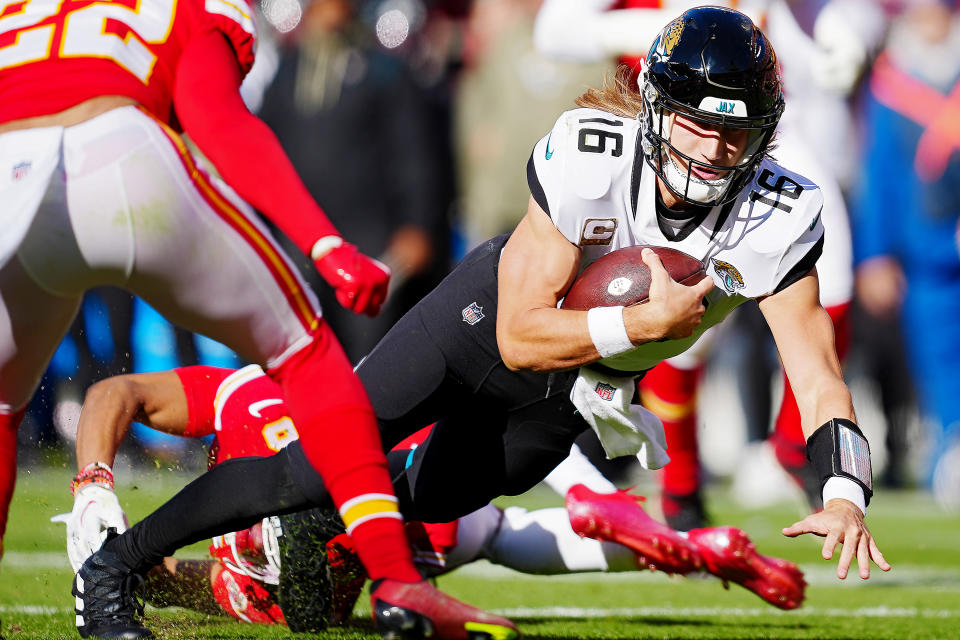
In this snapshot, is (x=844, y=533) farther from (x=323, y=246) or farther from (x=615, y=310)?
(x=323, y=246)

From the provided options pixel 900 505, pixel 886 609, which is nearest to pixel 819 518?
pixel 886 609

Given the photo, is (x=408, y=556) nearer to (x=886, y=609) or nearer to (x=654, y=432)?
(x=654, y=432)

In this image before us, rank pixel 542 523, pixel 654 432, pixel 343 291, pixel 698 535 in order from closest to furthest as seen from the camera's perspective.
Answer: pixel 343 291
pixel 654 432
pixel 698 535
pixel 542 523

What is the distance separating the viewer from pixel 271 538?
3.68m

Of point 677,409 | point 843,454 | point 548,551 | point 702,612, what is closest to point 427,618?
point 843,454

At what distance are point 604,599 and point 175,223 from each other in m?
2.57

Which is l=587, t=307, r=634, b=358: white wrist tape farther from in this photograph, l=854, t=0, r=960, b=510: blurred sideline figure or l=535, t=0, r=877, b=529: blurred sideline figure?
l=854, t=0, r=960, b=510: blurred sideline figure

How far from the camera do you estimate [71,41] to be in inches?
109

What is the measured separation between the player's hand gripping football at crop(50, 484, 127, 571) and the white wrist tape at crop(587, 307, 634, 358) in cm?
143

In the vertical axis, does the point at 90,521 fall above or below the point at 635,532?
above

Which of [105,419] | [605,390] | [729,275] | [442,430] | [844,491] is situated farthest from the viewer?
[105,419]

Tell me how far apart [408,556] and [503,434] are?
2.90 feet

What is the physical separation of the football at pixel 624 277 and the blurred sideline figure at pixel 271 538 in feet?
2.70

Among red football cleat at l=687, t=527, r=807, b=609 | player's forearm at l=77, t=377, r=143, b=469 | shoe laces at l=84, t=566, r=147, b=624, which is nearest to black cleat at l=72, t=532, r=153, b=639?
shoe laces at l=84, t=566, r=147, b=624
